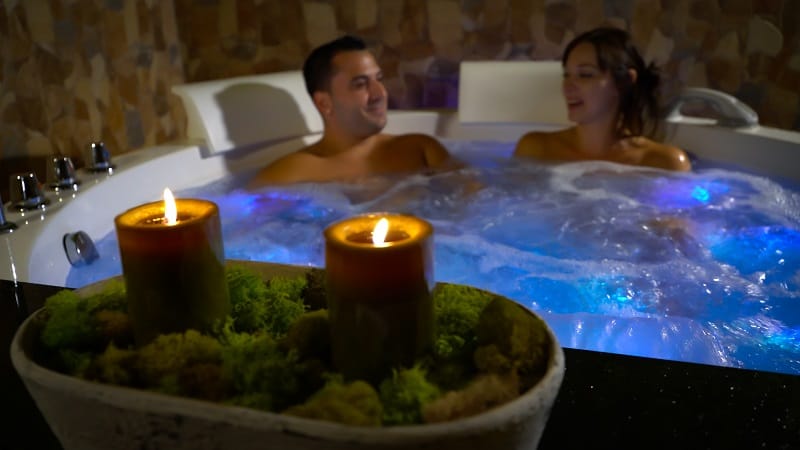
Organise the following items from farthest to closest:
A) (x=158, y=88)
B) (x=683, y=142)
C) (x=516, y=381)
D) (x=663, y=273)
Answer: (x=158, y=88)
(x=683, y=142)
(x=663, y=273)
(x=516, y=381)

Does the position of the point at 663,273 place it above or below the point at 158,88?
below

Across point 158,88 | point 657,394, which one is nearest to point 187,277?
point 657,394

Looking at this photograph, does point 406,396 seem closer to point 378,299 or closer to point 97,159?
point 378,299

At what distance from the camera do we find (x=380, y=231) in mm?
488

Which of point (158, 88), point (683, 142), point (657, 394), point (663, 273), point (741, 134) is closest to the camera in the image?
point (657, 394)

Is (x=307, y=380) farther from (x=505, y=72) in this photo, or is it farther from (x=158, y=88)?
(x=158, y=88)

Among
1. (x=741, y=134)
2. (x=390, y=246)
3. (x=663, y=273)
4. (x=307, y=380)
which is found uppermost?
(x=390, y=246)

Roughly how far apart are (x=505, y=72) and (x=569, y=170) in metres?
0.47

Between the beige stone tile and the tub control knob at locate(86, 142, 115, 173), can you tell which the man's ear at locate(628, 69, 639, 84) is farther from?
the tub control knob at locate(86, 142, 115, 173)

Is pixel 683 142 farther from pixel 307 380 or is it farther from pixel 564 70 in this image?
pixel 307 380

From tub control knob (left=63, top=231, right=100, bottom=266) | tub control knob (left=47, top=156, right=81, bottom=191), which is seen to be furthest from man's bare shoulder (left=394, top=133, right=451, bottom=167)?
tub control knob (left=63, top=231, right=100, bottom=266)

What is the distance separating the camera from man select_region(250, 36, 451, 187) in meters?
2.27

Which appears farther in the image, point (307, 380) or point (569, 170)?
point (569, 170)

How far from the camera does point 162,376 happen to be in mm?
470
